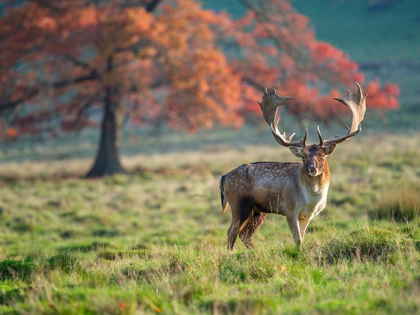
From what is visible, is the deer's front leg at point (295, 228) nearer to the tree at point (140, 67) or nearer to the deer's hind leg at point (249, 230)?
the deer's hind leg at point (249, 230)

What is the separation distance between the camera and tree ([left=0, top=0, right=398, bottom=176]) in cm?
1741

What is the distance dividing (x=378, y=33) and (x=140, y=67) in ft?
212

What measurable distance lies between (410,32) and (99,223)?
69345 mm

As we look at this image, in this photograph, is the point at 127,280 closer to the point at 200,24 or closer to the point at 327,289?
the point at 327,289

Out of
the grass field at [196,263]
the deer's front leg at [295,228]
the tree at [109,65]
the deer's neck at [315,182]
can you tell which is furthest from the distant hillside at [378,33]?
the deer's front leg at [295,228]

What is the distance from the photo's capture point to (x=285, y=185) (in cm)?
734

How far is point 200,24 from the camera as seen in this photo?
18906 mm

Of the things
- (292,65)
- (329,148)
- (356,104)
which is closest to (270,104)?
(356,104)

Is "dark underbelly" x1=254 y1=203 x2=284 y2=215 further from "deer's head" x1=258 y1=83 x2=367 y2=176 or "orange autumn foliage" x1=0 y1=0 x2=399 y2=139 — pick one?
"orange autumn foliage" x1=0 y1=0 x2=399 y2=139

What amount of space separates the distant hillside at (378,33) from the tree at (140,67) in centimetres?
2090

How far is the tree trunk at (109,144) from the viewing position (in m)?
19.0

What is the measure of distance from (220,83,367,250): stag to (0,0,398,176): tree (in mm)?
10177

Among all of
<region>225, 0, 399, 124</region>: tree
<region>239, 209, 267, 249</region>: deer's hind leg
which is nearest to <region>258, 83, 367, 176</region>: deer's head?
<region>239, 209, 267, 249</region>: deer's hind leg

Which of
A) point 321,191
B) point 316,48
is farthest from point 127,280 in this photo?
point 316,48
